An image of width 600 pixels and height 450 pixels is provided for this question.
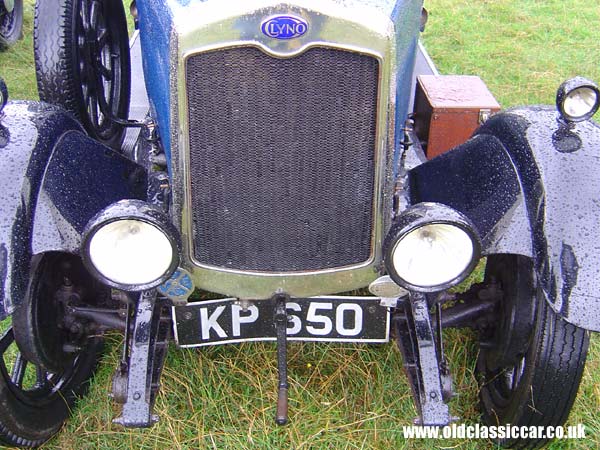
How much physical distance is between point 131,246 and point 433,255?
30.7 inches

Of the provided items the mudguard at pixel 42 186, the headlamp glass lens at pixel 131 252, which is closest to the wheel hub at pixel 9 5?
the mudguard at pixel 42 186

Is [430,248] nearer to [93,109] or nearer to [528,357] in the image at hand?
[528,357]

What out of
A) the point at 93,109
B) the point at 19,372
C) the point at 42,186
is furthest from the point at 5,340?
the point at 93,109

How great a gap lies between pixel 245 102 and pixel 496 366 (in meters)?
1.25

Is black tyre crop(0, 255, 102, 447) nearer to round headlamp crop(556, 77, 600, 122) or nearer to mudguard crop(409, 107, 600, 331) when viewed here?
mudguard crop(409, 107, 600, 331)

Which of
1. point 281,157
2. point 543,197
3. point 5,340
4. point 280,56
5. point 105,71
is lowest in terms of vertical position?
point 5,340

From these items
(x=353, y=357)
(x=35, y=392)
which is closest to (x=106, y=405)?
(x=35, y=392)

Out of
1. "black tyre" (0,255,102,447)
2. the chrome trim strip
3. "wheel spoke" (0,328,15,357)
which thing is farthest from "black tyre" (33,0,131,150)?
the chrome trim strip

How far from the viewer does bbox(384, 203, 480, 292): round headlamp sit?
5.24 ft

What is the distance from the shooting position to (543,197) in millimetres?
1804

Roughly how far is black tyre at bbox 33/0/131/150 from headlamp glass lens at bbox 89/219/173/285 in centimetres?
129

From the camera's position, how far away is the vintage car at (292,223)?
1.59 meters

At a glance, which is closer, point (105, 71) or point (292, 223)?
point (292, 223)

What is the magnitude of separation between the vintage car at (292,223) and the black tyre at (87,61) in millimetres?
447
